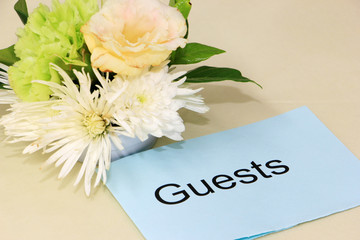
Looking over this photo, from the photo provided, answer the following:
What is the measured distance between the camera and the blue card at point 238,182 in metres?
0.60

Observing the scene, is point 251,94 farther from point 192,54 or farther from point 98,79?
point 98,79

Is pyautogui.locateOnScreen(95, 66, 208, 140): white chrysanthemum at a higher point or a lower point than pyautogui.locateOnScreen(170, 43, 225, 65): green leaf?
lower

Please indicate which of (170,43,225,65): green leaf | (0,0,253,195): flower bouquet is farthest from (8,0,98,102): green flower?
(170,43,225,65): green leaf

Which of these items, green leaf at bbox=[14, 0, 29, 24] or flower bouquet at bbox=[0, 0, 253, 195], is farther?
green leaf at bbox=[14, 0, 29, 24]

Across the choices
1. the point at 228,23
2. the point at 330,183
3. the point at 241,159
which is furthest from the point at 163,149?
the point at 228,23

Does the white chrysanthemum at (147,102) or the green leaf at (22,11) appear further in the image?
the green leaf at (22,11)

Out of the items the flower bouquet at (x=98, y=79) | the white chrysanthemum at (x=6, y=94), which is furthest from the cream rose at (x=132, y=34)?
the white chrysanthemum at (x=6, y=94)

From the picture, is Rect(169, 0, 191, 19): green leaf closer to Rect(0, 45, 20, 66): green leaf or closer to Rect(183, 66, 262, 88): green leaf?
Rect(183, 66, 262, 88): green leaf

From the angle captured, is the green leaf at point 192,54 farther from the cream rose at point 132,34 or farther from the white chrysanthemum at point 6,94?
the white chrysanthemum at point 6,94

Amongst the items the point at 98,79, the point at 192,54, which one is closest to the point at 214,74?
the point at 192,54

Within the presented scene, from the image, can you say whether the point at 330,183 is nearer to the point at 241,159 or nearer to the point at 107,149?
the point at 241,159

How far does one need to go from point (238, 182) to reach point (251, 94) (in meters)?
0.20

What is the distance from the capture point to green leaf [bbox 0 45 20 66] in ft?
2.19

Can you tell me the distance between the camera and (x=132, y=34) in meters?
0.61
